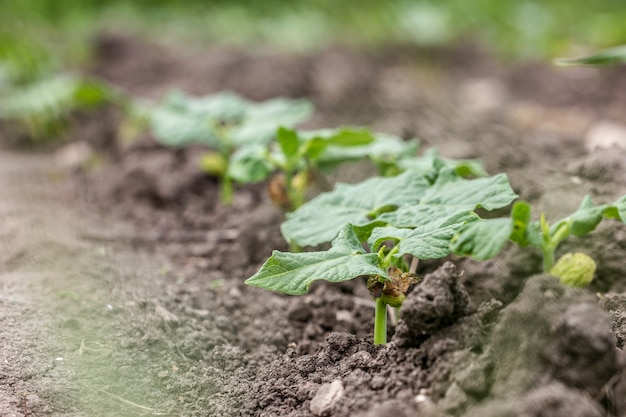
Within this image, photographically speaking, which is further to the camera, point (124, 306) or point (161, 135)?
point (161, 135)

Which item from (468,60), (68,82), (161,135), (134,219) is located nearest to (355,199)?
(161,135)

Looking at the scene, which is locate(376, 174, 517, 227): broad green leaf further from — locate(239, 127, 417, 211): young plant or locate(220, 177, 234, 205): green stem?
locate(220, 177, 234, 205): green stem

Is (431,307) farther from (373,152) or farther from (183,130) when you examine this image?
(183,130)

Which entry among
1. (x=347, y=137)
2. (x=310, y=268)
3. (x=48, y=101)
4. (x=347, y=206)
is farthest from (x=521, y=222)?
(x=48, y=101)

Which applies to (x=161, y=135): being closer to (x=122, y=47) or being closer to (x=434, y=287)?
(x=434, y=287)

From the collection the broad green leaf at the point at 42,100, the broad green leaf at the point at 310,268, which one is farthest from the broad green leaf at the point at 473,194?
the broad green leaf at the point at 42,100

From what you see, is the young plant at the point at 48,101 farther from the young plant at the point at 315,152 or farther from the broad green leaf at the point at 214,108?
the young plant at the point at 315,152

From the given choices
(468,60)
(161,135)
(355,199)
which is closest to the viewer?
(355,199)

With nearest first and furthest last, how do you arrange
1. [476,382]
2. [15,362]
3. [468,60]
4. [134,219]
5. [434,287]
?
1. [476,382]
2. [434,287]
3. [15,362]
4. [134,219]
5. [468,60]
